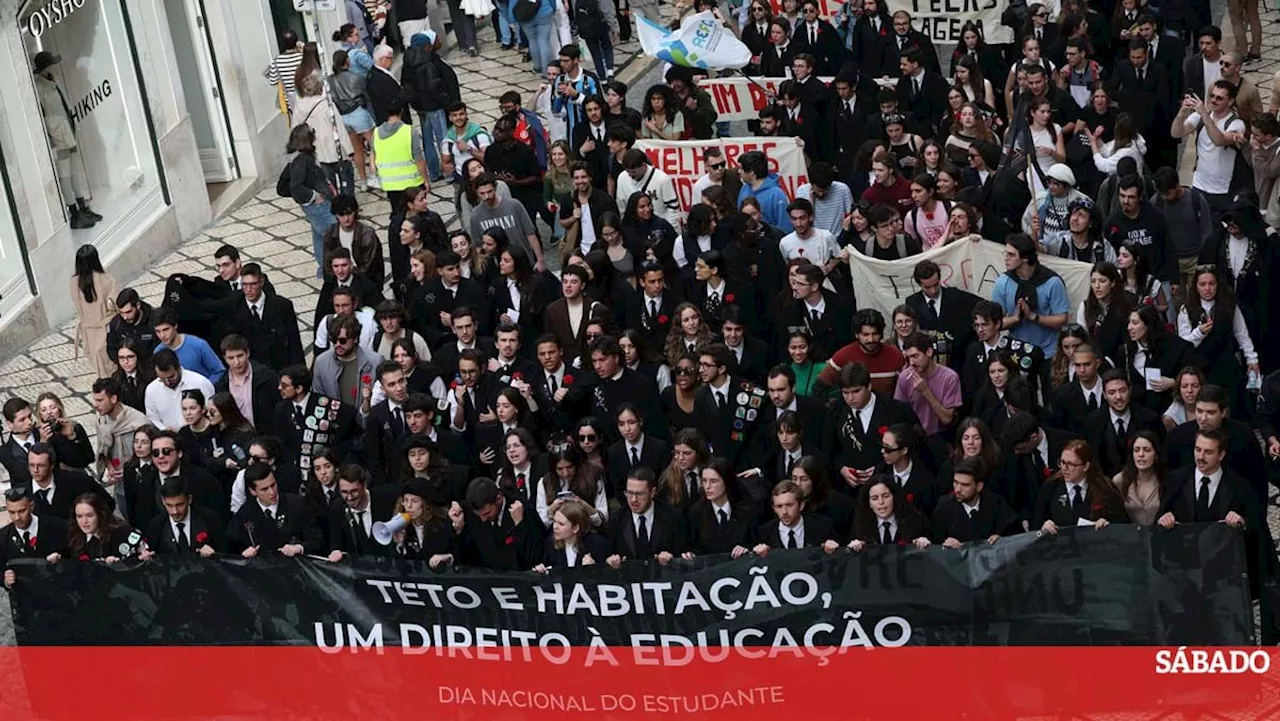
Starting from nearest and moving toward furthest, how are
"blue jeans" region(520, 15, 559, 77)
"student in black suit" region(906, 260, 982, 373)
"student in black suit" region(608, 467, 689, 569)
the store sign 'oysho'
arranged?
"student in black suit" region(608, 467, 689, 569) < "student in black suit" region(906, 260, 982, 373) < the store sign 'oysho' < "blue jeans" region(520, 15, 559, 77)

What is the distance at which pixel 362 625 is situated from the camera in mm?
13367

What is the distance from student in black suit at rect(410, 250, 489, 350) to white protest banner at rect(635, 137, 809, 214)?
3.00 m

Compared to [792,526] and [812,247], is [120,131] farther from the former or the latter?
[792,526]

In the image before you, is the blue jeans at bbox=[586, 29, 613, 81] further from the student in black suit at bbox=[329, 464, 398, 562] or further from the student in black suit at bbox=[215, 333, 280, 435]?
the student in black suit at bbox=[329, 464, 398, 562]

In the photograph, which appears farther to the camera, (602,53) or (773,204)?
(602,53)

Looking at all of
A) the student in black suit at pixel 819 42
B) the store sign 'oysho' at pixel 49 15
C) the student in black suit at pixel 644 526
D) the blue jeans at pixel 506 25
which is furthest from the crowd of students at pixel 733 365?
the blue jeans at pixel 506 25

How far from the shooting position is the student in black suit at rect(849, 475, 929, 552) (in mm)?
12945

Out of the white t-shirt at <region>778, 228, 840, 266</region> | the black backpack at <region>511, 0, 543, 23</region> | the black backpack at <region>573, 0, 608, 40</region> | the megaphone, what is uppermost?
the megaphone

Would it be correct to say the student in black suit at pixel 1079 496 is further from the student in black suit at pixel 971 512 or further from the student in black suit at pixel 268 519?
the student in black suit at pixel 268 519

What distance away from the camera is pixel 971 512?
1309 centimetres

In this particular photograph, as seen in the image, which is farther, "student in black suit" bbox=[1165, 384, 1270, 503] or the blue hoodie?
the blue hoodie

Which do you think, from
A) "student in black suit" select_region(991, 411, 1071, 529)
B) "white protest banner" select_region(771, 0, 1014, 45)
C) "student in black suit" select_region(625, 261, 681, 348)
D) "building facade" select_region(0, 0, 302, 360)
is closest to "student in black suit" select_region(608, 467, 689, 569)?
"student in black suit" select_region(991, 411, 1071, 529)

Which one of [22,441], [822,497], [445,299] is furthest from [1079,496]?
[22,441]

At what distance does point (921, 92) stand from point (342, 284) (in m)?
5.73
